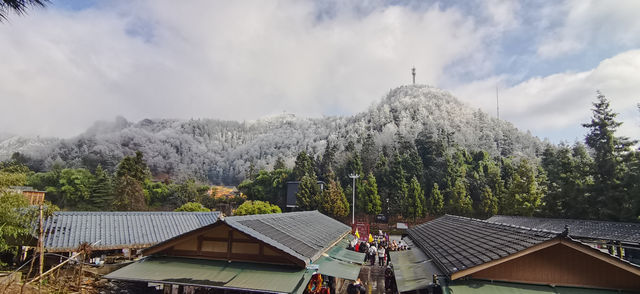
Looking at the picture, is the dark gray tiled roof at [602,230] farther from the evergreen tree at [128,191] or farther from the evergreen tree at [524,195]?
the evergreen tree at [128,191]

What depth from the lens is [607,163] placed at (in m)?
22.2

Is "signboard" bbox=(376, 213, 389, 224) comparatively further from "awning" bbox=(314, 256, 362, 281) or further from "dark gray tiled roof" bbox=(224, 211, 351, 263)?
"awning" bbox=(314, 256, 362, 281)

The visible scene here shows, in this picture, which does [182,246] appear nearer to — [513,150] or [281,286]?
[281,286]

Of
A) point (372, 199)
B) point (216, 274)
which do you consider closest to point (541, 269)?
point (216, 274)

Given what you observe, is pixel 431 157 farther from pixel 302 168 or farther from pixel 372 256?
pixel 372 256

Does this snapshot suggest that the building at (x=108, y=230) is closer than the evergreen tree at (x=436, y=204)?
Yes

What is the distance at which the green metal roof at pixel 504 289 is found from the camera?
20.9 feet

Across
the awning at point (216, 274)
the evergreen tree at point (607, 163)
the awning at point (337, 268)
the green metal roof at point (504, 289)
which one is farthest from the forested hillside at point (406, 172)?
the green metal roof at point (504, 289)

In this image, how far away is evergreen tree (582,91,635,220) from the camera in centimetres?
2102

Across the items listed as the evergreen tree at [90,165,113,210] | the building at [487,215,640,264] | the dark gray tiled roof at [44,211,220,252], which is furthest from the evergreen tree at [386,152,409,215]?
the evergreen tree at [90,165,113,210]

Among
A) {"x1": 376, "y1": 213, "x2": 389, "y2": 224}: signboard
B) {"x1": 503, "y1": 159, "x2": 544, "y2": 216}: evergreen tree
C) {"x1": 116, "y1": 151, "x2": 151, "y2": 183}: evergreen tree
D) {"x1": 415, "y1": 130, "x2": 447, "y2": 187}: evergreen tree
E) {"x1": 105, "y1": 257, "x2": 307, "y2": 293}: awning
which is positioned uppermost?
{"x1": 415, "y1": 130, "x2": 447, "y2": 187}: evergreen tree

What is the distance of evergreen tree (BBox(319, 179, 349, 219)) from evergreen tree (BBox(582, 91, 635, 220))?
2458cm

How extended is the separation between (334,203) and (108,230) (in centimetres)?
2883

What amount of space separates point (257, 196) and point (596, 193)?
41.8m
